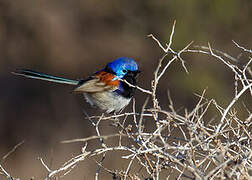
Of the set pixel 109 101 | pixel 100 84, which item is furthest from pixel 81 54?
pixel 109 101

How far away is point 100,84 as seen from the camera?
4.69m

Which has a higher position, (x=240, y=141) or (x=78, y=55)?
(x=240, y=141)

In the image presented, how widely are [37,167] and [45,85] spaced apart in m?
2.10

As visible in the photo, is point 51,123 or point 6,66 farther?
point 6,66

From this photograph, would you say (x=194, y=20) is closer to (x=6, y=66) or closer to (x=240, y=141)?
(x=6, y=66)

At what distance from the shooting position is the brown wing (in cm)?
462

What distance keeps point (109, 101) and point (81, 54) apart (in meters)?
5.11

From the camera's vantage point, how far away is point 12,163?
7.73 metres

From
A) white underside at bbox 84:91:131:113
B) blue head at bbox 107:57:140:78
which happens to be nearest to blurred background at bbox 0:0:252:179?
white underside at bbox 84:91:131:113

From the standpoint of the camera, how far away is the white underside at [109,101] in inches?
179

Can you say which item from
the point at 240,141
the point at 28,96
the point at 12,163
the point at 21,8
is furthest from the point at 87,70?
the point at 240,141

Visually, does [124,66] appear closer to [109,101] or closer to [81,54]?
[109,101]

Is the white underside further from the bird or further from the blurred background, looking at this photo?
the blurred background

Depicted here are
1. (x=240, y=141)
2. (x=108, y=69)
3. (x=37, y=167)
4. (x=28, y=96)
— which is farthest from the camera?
(x=28, y=96)
